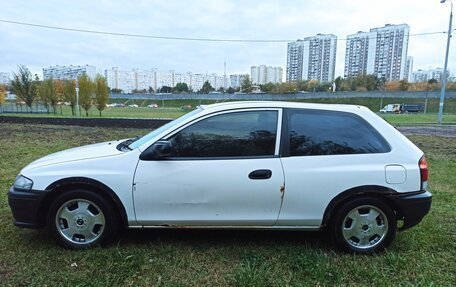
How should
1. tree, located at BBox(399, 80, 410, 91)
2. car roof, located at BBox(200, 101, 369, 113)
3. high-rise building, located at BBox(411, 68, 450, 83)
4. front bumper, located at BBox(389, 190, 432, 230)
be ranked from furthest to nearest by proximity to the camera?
high-rise building, located at BBox(411, 68, 450, 83) < tree, located at BBox(399, 80, 410, 91) < car roof, located at BBox(200, 101, 369, 113) < front bumper, located at BBox(389, 190, 432, 230)

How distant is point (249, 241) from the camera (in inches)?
148

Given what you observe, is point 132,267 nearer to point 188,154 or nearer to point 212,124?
point 188,154

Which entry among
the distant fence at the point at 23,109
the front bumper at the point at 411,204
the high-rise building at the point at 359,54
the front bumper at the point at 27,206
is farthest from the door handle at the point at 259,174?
the high-rise building at the point at 359,54

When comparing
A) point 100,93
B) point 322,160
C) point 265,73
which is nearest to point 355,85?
point 265,73

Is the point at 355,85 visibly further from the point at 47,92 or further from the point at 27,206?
the point at 27,206

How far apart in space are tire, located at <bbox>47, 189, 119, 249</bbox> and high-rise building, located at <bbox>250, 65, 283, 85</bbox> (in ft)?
335

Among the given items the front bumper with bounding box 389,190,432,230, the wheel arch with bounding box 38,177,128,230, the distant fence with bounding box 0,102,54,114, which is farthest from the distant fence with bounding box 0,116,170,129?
the distant fence with bounding box 0,102,54,114

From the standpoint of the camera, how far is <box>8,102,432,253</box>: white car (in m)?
3.29

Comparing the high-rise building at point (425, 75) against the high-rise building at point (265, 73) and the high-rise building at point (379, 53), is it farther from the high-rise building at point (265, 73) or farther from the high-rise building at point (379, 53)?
the high-rise building at point (265, 73)

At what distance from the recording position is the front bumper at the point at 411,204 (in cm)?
336

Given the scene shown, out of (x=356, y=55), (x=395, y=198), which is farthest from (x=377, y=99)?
(x=395, y=198)

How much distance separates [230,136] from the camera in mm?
3441

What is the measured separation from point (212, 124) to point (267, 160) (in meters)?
0.68

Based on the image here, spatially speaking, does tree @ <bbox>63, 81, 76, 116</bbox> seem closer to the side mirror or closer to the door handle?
the side mirror
